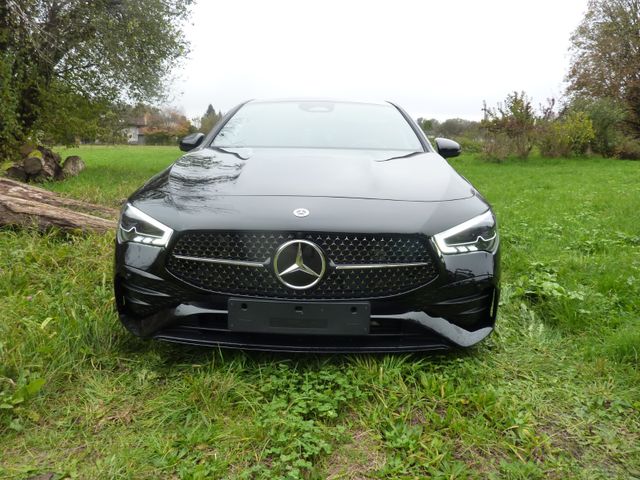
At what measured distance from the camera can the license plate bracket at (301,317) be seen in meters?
1.89

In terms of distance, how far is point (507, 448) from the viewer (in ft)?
5.73

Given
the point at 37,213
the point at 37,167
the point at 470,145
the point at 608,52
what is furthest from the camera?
the point at 608,52

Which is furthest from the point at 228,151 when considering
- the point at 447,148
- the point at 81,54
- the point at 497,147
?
the point at 497,147

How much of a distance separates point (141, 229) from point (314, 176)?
78 centimetres

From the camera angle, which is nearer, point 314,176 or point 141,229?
A: point 141,229

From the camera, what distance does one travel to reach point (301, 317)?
1903 mm

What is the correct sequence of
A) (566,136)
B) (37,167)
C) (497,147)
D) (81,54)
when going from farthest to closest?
(566,136)
(497,147)
(81,54)
(37,167)

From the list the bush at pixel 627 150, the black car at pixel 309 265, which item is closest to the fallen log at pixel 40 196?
the black car at pixel 309 265

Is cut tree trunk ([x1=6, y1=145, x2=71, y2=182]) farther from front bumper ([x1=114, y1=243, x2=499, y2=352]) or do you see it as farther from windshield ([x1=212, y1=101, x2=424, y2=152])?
front bumper ([x1=114, y1=243, x2=499, y2=352])

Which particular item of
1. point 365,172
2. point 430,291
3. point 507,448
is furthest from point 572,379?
point 365,172

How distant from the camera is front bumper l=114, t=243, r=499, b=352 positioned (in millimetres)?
1954

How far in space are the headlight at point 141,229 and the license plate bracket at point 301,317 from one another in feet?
1.26

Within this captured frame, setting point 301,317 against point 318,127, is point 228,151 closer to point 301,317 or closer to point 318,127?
point 318,127

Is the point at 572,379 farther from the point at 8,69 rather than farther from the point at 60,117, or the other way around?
the point at 60,117
